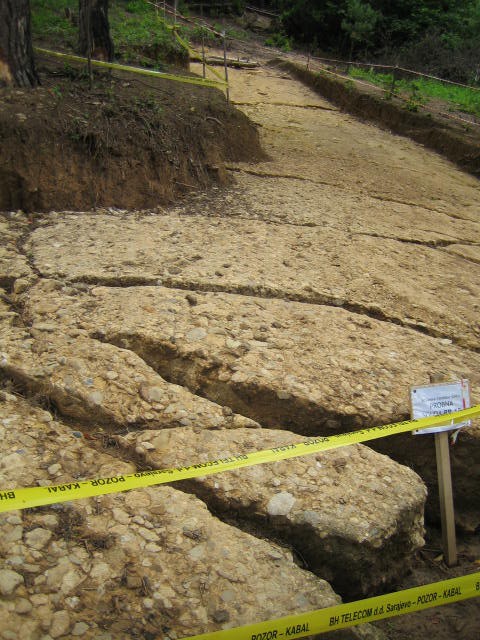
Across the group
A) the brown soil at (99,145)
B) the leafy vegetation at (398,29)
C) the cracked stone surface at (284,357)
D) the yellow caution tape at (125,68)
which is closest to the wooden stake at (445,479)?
the cracked stone surface at (284,357)

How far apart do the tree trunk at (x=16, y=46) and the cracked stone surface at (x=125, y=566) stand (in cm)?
307

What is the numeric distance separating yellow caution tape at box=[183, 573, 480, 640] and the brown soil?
10.0 ft

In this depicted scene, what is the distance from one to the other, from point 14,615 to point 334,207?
12.2ft

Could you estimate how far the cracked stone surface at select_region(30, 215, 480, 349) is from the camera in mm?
3047

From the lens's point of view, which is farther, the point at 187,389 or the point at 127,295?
the point at 127,295

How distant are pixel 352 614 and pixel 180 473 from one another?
2.14ft

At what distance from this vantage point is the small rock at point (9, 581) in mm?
1491

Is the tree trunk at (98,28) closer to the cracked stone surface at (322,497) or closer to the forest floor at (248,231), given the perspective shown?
the forest floor at (248,231)

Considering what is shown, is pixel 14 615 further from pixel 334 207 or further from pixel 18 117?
pixel 334 207

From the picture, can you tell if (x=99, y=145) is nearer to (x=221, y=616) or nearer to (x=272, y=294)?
(x=272, y=294)

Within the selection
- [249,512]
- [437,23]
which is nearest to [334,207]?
[249,512]

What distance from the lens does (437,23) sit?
15.4 m

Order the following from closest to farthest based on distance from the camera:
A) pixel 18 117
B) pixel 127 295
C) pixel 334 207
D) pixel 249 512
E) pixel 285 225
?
1. pixel 249 512
2. pixel 127 295
3. pixel 18 117
4. pixel 285 225
5. pixel 334 207

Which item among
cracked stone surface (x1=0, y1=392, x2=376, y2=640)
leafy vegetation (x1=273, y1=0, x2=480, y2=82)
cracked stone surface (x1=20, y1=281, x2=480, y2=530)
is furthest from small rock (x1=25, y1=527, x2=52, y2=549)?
leafy vegetation (x1=273, y1=0, x2=480, y2=82)
